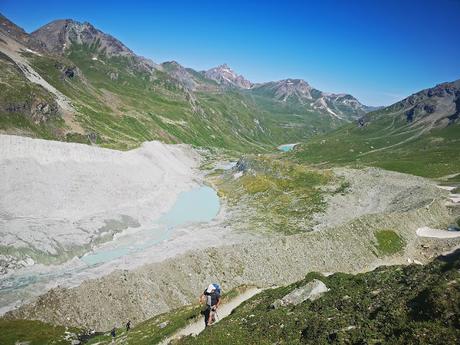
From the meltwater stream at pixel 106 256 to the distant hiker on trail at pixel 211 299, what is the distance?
2802cm

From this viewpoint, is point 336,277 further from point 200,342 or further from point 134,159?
point 134,159

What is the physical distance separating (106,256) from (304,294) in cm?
4394

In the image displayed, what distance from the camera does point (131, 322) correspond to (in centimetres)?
4731

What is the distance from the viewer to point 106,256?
66000mm

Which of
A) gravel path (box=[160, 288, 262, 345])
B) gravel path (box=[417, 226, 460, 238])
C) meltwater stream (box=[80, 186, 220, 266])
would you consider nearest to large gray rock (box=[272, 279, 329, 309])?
gravel path (box=[160, 288, 262, 345])

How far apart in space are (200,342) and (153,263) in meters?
32.2

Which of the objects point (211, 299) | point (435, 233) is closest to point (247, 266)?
point (211, 299)

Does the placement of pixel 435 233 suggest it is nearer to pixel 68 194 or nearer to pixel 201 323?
pixel 201 323

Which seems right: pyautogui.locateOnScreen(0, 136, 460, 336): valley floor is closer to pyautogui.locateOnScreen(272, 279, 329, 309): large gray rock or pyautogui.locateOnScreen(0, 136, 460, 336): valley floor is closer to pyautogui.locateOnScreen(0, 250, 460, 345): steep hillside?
pyautogui.locateOnScreen(0, 250, 460, 345): steep hillside

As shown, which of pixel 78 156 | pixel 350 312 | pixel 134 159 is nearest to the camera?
pixel 350 312

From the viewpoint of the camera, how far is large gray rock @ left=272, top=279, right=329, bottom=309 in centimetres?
3224

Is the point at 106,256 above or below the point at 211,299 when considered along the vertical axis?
above

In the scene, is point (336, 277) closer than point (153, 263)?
Yes

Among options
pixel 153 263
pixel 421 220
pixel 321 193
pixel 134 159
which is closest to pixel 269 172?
pixel 321 193
